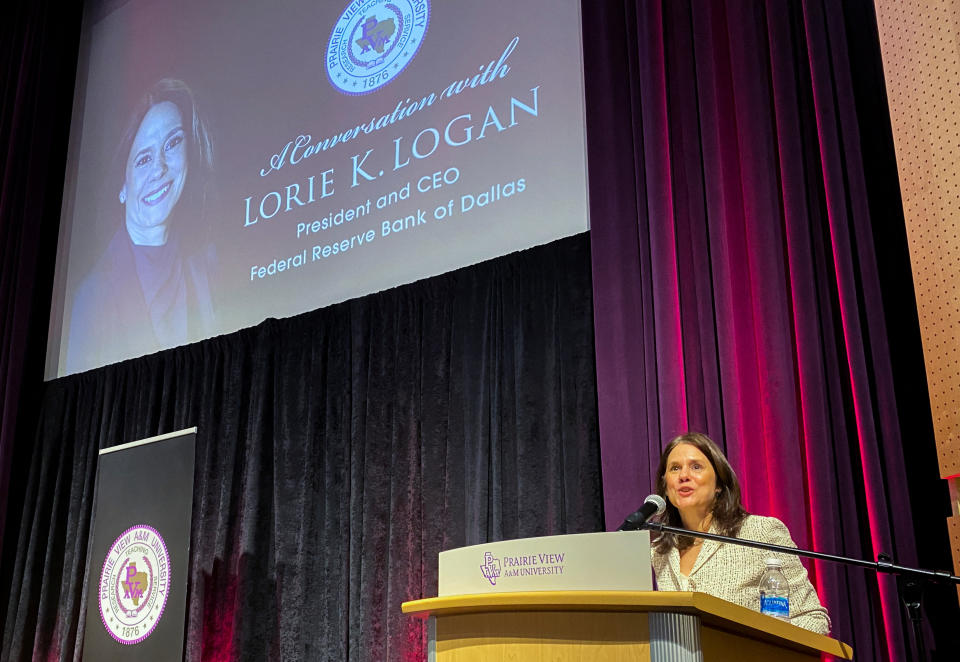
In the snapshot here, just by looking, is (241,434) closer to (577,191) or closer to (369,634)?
(369,634)

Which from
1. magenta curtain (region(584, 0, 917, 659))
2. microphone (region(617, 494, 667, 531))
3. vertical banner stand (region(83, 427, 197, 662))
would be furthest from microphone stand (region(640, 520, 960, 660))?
vertical banner stand (region(83, 427, 197, 662))

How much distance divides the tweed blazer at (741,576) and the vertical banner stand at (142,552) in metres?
2.33

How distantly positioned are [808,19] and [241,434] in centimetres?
321

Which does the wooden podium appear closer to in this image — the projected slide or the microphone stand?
the microphone stand

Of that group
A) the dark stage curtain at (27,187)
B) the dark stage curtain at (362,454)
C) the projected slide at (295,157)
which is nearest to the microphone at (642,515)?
the dark stage curtain at (362,454)

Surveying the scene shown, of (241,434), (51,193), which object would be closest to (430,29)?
(241,434)

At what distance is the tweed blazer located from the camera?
2281mm

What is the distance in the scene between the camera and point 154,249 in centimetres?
567

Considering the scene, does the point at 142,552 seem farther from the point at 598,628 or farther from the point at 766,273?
the point at 598,628

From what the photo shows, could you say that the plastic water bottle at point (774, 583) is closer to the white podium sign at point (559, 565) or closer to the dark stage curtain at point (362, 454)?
the white podium sign at point (559, 565)

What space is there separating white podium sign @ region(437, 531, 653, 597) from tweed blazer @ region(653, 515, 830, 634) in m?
0.80

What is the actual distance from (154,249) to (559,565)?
4594mm

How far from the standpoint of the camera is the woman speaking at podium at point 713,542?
7.59ft

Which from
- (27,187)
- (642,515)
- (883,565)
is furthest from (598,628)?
(27,187)
